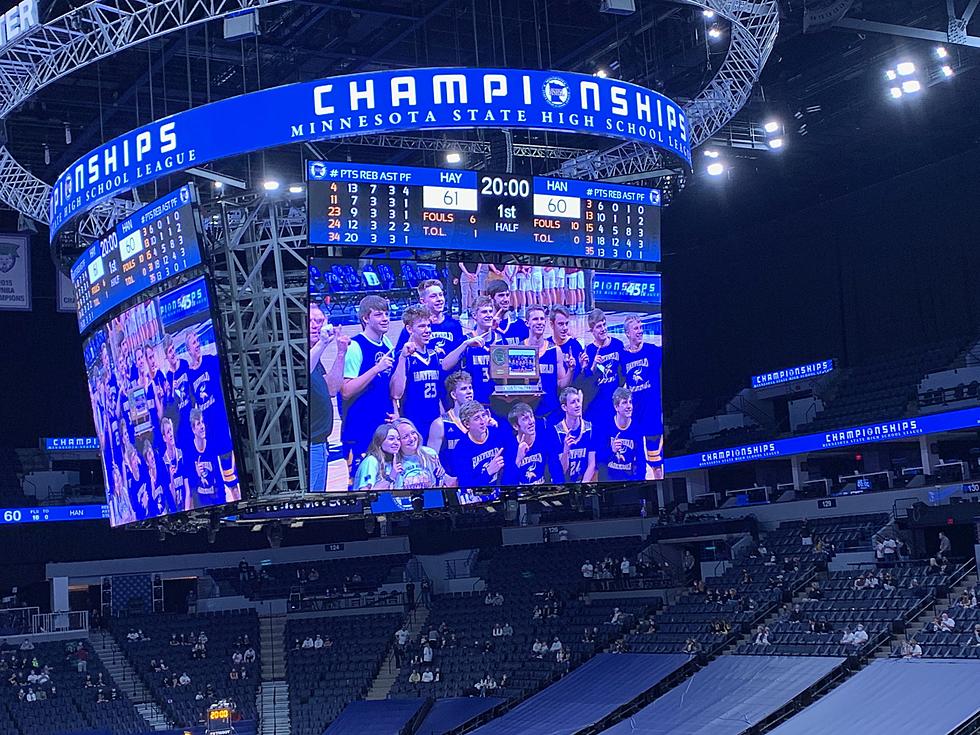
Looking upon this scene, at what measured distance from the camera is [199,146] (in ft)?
82.9

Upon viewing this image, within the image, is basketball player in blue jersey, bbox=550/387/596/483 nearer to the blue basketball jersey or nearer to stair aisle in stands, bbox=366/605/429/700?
the blue basketball jersey

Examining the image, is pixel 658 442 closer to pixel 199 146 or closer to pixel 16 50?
pixel 199 146

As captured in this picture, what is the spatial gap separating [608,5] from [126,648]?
25904 mm

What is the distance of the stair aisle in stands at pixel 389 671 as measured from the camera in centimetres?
3916

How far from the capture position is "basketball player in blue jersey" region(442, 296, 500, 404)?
→ 2520cm

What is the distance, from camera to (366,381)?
24.7 meters

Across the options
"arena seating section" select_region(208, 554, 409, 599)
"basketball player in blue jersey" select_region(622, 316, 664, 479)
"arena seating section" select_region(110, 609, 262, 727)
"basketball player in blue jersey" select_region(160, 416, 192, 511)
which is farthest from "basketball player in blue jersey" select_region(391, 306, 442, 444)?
"arena seating section" select_region(208, 554, 409, 599)

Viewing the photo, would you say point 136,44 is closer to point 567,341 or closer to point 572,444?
point 567,341

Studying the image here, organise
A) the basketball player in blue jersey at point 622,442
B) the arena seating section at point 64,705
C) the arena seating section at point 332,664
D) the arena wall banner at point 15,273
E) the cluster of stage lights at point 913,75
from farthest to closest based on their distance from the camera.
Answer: the arena wall banner at point 15,273 → the arena seating section at point 332,664 → the arena seating section at point 64,705 → the cluster of stage lights at point 913,75 → the basketball player in blue jersey at point 622,442

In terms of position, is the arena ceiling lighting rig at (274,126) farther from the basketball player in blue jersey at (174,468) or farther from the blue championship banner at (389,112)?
the basketball player in blue jersey at (174,468)

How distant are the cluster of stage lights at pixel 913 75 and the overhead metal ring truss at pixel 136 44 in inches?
183

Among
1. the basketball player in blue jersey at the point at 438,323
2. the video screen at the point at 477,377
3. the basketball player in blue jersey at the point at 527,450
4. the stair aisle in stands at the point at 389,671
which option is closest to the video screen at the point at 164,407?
the video screen at the point at 477,377

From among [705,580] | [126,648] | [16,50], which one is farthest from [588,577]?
[16,50]

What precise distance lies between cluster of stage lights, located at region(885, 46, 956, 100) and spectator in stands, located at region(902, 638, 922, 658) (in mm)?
13052
